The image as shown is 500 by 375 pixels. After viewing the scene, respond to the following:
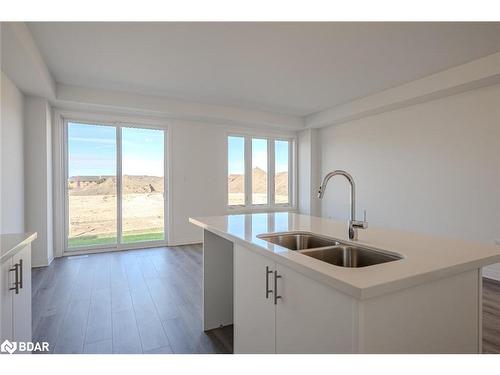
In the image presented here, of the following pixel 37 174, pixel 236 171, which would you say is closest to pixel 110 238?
pixel 37 174

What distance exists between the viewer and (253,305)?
1569 mm

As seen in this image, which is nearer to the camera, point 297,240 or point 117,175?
point 297,240

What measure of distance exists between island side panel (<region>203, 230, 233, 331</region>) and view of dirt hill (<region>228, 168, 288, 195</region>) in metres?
3.68

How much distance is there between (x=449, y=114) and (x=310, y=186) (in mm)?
3033

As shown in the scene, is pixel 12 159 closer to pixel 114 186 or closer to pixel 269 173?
pixel 114 186

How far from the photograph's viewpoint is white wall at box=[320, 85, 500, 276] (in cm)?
355

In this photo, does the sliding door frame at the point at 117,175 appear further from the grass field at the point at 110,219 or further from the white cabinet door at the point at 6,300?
the white cabinet door at the point at 6,300

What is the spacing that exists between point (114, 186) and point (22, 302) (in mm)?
3683
